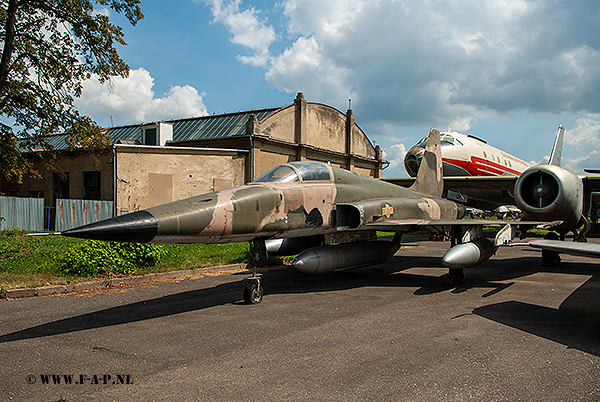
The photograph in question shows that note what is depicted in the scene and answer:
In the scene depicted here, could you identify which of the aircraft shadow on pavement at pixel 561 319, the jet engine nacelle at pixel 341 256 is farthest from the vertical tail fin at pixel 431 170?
the aircraft shadow on pavement at pixel 561 319

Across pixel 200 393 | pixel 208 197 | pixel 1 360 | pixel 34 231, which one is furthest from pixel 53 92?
pixel 200 393

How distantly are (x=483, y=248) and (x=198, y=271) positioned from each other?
6495 mm

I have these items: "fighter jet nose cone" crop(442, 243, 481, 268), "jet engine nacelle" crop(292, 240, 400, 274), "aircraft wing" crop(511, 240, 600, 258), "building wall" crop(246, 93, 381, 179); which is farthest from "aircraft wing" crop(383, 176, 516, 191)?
"building wall" crop(246, 93, 381, 179)

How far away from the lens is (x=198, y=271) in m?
9.41

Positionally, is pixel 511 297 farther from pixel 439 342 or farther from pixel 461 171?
pixel 461 171

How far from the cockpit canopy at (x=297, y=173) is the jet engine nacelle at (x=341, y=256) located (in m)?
1.50

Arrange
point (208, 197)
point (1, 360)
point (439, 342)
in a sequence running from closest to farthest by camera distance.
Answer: point (1, 360)
point (439, 342)
point (208, 197)

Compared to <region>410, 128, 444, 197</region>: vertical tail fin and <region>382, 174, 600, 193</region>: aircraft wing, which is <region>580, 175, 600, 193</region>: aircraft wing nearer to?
<region>382, 174, 600, 193</region>: aircraft wing

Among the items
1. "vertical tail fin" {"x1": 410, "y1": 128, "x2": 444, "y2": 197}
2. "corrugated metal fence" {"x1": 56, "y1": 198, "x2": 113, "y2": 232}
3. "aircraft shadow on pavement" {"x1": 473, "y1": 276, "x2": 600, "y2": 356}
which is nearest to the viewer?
"aircraft shadow on pavement" {"x1": 473, "y1": 276, "x2": 600, "y2": 356}

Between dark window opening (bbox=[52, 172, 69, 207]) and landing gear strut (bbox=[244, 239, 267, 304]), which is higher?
dark window opening (bbox=[52, 172, 69, 207])

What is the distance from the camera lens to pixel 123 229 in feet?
15.1

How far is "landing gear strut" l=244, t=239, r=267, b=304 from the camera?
6.52 metres

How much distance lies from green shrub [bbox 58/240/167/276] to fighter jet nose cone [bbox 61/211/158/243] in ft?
13.2

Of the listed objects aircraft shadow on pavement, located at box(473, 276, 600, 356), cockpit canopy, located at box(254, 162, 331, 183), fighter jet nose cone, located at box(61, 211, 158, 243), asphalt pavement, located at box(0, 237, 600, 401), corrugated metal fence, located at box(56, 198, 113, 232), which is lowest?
aircraft shadow on pavement, located at box(473, 276, 600, 356)
